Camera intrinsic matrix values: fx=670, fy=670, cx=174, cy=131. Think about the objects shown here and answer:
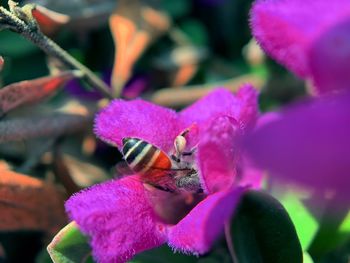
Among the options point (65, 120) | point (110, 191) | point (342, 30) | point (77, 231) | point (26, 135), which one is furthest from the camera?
point (65, 120)

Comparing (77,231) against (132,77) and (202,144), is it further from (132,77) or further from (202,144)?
(132,77)

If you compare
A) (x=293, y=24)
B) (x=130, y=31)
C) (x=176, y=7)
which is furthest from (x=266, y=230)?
(x=176, y=7)

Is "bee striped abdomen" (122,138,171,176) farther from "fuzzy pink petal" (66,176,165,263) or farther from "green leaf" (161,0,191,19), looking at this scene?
"green leaf" (161,0,191,19)

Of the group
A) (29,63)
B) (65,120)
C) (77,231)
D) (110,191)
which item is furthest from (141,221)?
(29,63)

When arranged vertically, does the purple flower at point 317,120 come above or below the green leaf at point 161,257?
above

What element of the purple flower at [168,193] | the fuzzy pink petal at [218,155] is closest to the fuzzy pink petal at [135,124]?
the purple flower at [168,193]

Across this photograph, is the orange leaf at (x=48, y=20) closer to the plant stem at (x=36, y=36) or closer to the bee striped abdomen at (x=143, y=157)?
the plant stem at (x=36, y=36)

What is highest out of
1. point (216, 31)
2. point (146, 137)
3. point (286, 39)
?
point (286, 39)
